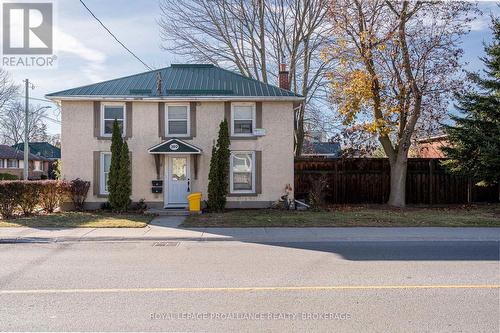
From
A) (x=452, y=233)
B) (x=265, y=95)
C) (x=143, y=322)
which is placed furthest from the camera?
(x=265, y=95)

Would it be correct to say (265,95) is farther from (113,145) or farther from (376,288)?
(376,288)

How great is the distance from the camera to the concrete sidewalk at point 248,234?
11.2 meters

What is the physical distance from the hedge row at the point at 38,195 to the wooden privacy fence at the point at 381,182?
997cm

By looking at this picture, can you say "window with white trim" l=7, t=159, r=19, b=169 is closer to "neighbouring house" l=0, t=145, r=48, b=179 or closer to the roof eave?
"neighbouring house" l=0, t=145, r=48, b=179

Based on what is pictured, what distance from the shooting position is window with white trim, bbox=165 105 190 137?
59.1 ft

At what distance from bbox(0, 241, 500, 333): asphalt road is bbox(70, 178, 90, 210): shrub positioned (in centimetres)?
744

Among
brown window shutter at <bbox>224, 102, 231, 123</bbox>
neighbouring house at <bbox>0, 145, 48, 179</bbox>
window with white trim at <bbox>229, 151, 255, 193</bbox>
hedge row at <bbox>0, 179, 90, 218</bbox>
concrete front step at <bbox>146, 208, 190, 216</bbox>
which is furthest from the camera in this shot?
neighbouring house at <bbox>0, 145, 48, 179</bbox>

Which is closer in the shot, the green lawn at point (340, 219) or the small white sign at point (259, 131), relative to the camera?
the green lawn at point (340, 219)

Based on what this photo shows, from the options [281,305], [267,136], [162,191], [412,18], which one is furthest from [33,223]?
[412,18]

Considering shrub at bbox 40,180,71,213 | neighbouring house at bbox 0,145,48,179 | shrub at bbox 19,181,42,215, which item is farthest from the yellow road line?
neighbouring house at bbox 0,145,48,179

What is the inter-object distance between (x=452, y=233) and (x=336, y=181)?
902 cm

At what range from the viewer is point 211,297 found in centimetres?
600

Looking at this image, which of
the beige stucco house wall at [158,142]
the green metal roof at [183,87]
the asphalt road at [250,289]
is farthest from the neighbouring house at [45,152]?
the asphalt road at [250,289]

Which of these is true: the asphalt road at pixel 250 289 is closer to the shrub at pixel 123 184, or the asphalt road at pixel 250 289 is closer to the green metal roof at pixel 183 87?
the shrub at pixel 123 184
